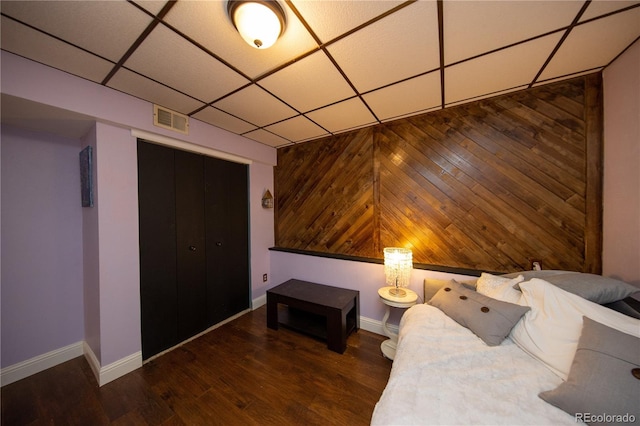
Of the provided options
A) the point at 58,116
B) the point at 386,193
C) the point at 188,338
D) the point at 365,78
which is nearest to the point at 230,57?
the point at 365,78

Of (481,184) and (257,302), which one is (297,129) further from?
(257,302)

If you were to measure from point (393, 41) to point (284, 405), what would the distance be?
2.64 metres

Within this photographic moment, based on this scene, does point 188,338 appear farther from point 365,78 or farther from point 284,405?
point 365,78

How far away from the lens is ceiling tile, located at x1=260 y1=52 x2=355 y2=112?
4.92 feet

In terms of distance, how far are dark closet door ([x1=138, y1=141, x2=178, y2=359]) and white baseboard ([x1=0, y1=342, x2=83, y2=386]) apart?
30.1 inches

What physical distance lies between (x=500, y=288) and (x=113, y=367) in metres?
3.28

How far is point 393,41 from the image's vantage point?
4.25 ft

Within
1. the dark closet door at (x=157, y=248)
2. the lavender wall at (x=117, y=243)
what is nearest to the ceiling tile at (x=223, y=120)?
the dark closet door at (x=157, y=248)

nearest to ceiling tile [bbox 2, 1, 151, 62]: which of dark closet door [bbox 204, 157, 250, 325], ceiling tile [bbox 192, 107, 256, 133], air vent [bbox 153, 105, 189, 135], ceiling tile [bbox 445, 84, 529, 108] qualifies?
air vent [bbox 153, 105, 189, 135]

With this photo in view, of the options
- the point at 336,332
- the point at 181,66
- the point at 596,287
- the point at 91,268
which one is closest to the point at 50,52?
the point at 181,66

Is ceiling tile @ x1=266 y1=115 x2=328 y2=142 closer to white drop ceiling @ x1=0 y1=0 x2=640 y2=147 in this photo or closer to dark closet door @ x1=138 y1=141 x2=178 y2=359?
white drop ceiling @ x1=0 y1=0 x2=640 y2=147

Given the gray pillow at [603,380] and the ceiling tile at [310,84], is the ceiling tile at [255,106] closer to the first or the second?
the ceiling tile at [310,84]

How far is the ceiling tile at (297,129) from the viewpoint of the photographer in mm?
2434

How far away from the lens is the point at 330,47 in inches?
52.6
